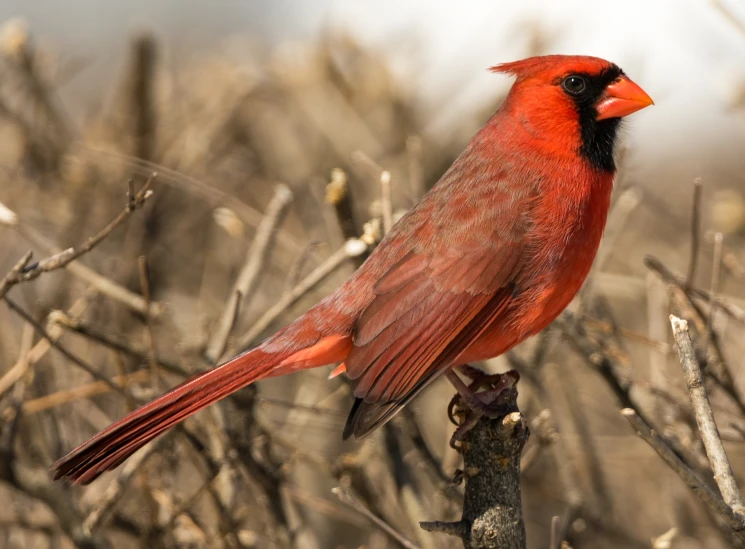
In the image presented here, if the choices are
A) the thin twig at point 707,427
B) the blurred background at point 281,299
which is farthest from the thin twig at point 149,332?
the thin twig at point 707,427

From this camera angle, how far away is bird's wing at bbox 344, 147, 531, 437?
8.11 ft

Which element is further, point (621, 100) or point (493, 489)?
point (621, 100)

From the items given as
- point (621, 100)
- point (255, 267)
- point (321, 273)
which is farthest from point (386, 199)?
point (621, 100)

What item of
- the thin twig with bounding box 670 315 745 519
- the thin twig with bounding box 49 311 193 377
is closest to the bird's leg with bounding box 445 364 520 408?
the thin twig with bounding box 670 315 745 519

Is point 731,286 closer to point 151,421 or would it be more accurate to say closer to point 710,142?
point 710,142

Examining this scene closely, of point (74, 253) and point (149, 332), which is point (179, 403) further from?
point (74, 253)

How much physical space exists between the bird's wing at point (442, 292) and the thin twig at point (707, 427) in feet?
2.57

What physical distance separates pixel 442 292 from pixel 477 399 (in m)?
0.34

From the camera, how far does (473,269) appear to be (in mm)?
2594

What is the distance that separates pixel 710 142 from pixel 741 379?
304 cm

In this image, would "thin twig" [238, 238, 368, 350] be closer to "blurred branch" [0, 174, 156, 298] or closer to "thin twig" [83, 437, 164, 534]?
"thin twig" [83, 437, 164, 534]

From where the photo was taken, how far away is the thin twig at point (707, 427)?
64.2 inches

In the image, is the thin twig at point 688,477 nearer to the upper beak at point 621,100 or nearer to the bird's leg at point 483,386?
the bird's leg at point 483,386

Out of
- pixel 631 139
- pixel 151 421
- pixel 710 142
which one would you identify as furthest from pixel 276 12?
pixel 151 421
